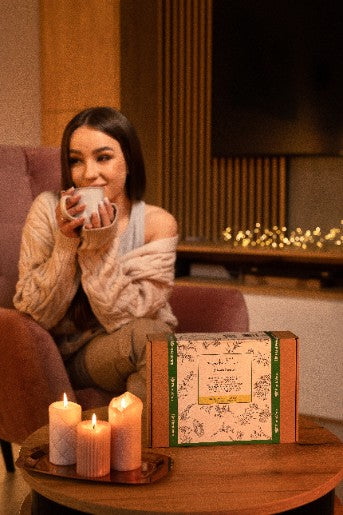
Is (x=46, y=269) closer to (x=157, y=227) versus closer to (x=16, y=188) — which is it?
(x=157, y=227)

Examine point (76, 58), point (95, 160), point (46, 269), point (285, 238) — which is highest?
point (76, 58)

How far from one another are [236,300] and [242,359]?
0.84 m

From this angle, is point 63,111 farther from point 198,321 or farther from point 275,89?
point 198,321

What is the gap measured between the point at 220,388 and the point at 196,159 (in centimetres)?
272

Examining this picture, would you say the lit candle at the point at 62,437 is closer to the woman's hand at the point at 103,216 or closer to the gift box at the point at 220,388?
the gift box at the point at 220,388

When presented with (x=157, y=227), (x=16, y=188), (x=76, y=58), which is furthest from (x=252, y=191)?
(x=157, y=227)

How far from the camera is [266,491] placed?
1.07 meters

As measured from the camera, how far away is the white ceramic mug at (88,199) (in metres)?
1.53

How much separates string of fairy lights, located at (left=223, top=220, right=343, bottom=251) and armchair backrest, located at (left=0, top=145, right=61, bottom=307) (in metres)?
1.33

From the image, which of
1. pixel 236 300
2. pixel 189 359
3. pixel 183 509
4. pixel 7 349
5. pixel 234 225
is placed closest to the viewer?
pixel 183 509

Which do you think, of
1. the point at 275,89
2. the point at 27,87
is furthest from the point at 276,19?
the point at 27,87

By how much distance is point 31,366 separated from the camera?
5.57 ft

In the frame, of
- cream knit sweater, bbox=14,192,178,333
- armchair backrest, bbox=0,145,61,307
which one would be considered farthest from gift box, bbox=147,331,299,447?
armchair backrest, bbox=0,145,61,307

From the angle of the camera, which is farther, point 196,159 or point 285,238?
point 196,159
